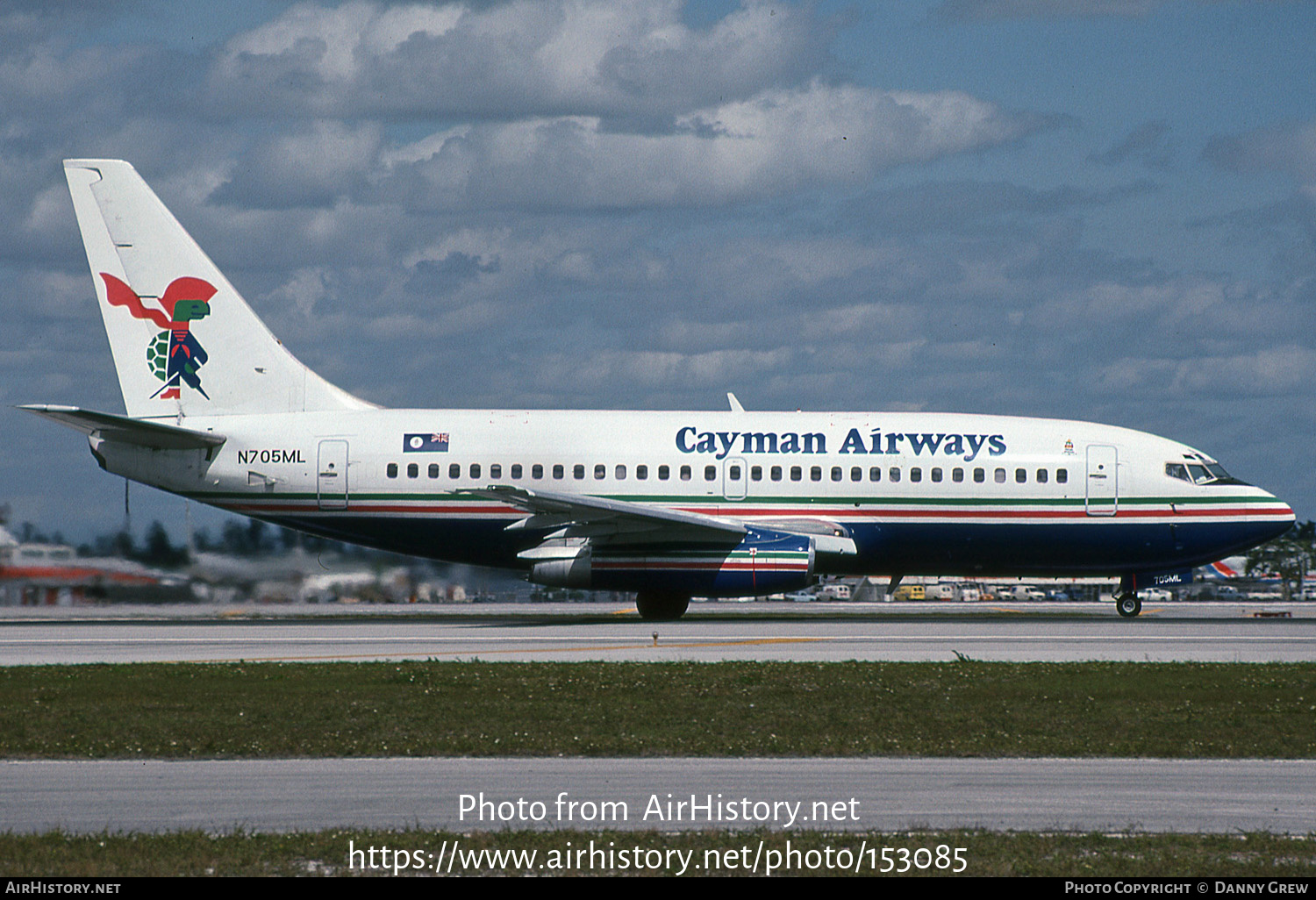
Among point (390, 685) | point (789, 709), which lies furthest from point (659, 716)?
point (390, 685)

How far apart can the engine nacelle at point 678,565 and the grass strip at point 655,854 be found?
2324 cm

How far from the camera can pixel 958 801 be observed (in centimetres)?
1076

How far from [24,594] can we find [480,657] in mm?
17130

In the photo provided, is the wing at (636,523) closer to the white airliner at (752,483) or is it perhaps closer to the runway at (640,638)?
the white airliner at (752,483)

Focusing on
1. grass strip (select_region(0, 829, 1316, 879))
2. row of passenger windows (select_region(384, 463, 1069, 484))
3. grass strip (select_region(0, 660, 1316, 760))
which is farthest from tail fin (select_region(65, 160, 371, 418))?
grass strip (select_region(0, 829, 1316, 879))

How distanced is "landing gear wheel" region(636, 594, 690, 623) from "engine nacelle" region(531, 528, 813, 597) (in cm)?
203

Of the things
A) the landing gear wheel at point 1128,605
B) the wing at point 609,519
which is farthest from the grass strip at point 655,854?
the landing gear wheel at point 1128,605

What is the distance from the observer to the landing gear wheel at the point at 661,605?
3531 cm

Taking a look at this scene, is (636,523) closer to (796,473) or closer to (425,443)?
(796,473)

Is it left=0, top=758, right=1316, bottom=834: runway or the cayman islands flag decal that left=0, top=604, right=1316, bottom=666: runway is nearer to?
the cayman islands flag decal

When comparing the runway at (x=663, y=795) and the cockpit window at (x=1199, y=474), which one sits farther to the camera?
the cockpit window at (x=1199, y=474)

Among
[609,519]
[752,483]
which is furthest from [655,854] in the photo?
[752,483]
